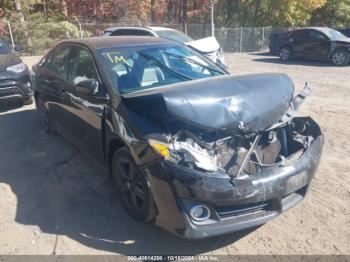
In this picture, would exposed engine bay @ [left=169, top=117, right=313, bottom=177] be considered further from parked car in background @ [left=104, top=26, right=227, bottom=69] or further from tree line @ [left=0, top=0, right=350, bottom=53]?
tree line @ [left=0, top=0, right=350, bottom=53]

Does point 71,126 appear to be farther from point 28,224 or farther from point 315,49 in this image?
point 315,49

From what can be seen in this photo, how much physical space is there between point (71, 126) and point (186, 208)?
2471 millimetres

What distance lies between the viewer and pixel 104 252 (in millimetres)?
3145

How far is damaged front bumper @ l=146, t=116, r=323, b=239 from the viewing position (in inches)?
110

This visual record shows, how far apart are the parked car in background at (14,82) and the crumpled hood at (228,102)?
4798 millimetres

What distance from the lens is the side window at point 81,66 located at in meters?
4.10

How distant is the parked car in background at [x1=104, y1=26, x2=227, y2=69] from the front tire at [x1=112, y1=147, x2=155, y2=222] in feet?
17.4

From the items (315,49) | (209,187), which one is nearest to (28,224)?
(209,187)

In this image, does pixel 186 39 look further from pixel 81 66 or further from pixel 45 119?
pixel 81 66

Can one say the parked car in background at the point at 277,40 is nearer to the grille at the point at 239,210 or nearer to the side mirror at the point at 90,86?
the side mirror at the point at 90,86

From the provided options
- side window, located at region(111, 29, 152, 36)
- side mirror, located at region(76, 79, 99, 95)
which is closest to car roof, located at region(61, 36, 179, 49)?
side mirror, located at region(76, 79, 99, 95)

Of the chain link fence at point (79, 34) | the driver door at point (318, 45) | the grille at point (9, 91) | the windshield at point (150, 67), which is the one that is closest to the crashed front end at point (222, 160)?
the windshield at point (150, 67)

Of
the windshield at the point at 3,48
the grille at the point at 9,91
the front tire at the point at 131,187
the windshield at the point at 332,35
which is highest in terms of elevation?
the windshield at the point at 3,48

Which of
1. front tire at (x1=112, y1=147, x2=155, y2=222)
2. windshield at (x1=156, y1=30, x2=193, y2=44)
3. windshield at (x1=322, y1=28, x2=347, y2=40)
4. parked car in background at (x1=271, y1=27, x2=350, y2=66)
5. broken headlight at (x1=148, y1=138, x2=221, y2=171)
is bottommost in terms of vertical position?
parked car in background at (x1=271, y1=27, x2=350, y2=66)
